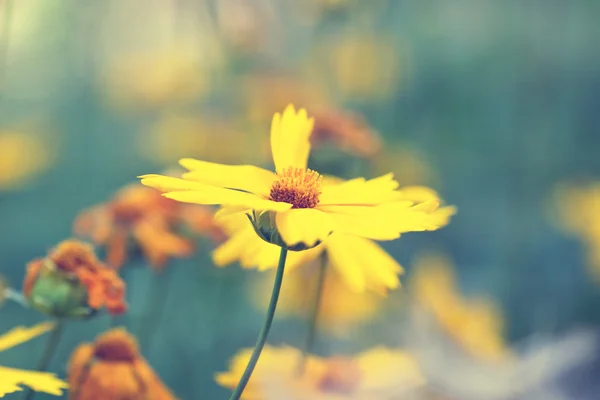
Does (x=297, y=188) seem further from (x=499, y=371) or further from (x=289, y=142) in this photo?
(x=499, y=371)

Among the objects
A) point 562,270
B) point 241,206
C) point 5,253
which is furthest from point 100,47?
point 241,206

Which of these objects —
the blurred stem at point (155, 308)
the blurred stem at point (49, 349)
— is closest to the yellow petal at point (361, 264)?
the blurred stem at point (49, 349)

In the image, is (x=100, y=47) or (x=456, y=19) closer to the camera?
(x=100, y=47)

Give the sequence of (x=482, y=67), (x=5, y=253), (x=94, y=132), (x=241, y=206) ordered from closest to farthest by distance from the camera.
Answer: (x=241, y=206) < (x=5, y=253) < (x=94, y=132) < (x=482, y=67)

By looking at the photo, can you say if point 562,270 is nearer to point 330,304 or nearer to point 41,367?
point 330,304

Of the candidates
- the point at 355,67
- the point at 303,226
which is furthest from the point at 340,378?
the point at 355,67

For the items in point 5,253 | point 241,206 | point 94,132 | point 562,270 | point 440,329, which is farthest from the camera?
point 94,132
